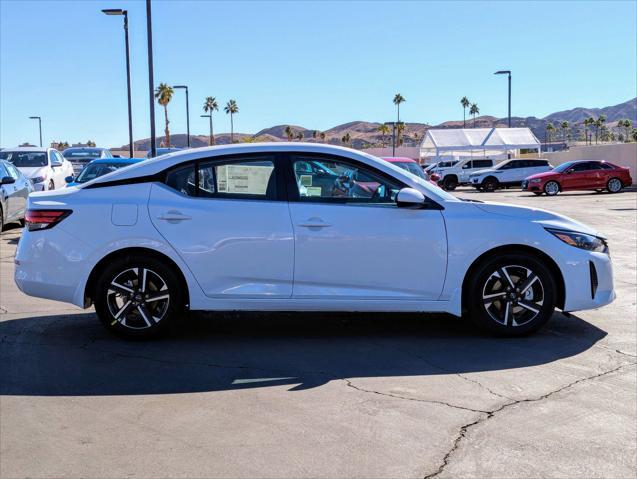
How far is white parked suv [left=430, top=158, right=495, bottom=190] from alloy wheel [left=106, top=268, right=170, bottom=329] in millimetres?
36147

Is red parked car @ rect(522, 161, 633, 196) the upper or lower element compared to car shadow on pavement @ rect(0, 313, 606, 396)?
upper

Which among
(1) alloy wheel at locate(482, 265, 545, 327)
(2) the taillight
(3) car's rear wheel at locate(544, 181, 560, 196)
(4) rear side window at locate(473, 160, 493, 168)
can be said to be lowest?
(1) alloy wheel at locate(482, 265, 545, 327)

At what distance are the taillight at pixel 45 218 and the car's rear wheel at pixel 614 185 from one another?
29.1 meters

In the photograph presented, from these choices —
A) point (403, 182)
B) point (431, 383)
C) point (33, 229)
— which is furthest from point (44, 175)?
point (431, 383)

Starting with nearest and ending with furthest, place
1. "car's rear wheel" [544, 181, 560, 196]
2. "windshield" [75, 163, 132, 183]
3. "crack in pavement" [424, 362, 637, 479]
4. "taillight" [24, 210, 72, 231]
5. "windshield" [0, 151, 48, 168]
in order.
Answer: "crack in pavement" [424, 362, 637, 479]
"taillight" [24, 210, 72, 231]
"windshield" [75, 163, 132, 183]
"windshield" [0, 151, 48, 168]
"car's rear wheel" [544, 181, 560, 196]

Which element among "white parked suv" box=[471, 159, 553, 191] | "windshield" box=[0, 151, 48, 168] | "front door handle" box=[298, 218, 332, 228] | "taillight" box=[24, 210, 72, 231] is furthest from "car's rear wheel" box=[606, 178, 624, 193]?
"taillight" box=[24, 210, 72, 231]

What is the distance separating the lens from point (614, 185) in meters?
31.3

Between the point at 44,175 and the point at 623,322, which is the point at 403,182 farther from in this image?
Answer: the point at 44,175

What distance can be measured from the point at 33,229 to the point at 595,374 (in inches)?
179

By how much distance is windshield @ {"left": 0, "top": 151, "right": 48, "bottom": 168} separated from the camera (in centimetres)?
1878

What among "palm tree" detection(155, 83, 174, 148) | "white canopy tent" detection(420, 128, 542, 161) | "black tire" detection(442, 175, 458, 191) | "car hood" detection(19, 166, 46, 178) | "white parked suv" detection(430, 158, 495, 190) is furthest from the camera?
"palm tree" detection(155, 83, 174, 148)

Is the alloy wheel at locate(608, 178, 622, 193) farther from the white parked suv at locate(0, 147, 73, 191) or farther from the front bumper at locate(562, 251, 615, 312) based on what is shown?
the front bumper at locate(562, 251, 615, 312)

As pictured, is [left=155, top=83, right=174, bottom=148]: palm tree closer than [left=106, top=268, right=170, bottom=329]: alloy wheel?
No

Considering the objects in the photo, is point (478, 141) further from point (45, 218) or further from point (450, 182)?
point (45, 218)
